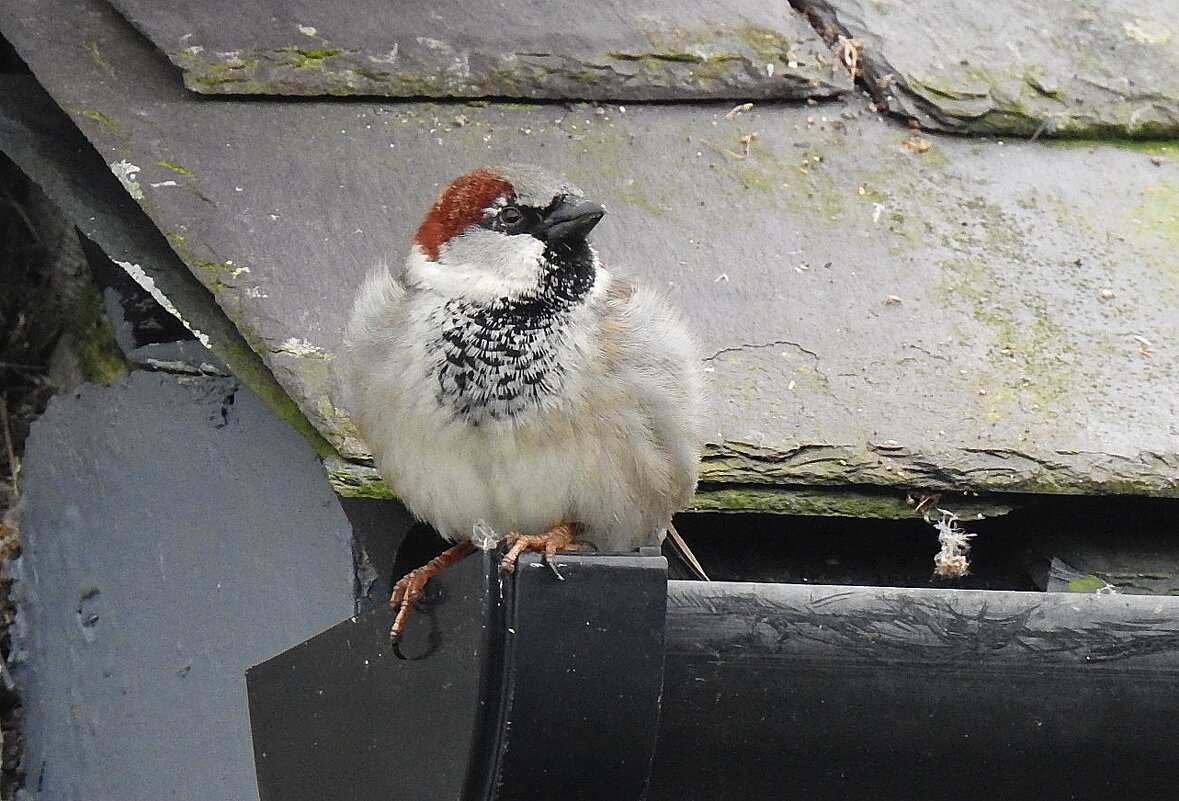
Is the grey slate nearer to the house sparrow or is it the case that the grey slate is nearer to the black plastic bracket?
the house sparrow

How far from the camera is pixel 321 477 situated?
8.15 ft

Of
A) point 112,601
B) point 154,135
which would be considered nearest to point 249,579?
point 112,601

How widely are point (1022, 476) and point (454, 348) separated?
0.70m

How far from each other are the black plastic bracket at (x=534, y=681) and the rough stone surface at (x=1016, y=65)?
4.57 feet

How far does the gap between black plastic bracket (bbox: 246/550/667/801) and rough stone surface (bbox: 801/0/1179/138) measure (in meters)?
1.39

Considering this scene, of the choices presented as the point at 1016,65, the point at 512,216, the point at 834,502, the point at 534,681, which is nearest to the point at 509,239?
the point at 512,216

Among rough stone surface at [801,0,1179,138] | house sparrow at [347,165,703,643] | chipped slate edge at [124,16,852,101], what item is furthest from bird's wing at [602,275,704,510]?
rough stone surface at [801,0,1179,138]

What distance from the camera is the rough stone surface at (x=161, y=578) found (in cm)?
256

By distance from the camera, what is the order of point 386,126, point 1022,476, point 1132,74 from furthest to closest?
point 1132,74 → point 386,126 → point 1022,476

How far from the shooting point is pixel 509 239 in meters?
2.19

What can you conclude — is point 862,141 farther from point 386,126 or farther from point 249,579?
point 249,579

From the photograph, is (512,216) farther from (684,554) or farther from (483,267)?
(684,554)

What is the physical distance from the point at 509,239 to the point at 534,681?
866 millimetres

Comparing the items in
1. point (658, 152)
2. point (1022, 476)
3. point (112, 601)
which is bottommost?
point (112, 601)
